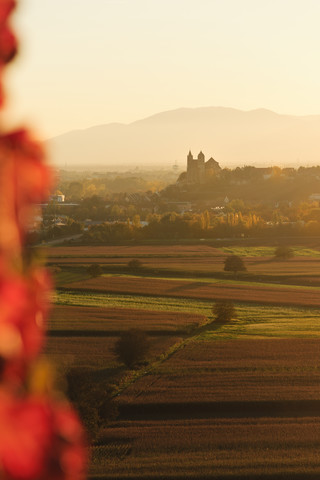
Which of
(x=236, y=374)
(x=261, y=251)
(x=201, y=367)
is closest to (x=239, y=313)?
(x=201, y=367)

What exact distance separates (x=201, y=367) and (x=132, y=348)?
7.75 ft

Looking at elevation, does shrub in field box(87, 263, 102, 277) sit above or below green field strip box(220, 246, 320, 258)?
above

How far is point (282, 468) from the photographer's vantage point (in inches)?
575

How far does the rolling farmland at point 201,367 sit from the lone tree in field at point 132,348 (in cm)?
35

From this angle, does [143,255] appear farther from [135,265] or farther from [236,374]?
[236,374]

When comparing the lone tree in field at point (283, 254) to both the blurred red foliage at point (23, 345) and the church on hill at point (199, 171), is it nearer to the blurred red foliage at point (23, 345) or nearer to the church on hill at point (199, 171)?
the blurred red foliage at point (23, 345)

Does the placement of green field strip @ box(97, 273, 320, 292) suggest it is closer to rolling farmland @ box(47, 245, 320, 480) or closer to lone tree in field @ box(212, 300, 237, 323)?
rolling farmland @ box(47, 245, 320, 480)

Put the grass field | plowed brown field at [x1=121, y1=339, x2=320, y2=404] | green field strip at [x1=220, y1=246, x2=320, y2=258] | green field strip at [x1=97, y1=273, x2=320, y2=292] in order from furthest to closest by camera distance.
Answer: green field strip at [x1=220, y1=246, x2=320, y2=258]
green field strip at [x1=97, y1=273, x2=320, y2=292]
plowed brown field at [x1=121, y1=339, x2=320, y2=404]
the grass field

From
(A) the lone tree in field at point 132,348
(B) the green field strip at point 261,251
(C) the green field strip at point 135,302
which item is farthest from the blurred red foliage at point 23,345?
(B) the green field strip at point 261,251

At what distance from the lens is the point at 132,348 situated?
23.9 meters

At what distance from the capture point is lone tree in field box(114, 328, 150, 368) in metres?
23.6

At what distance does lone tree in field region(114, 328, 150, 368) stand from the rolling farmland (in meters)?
0.35

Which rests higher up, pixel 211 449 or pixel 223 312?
pixel 223 312

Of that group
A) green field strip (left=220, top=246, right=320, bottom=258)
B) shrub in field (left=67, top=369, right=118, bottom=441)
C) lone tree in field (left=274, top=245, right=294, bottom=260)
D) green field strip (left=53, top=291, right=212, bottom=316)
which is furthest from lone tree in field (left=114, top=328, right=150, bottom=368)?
green field strip (left=220, top=246, right=320, bottom=258)
